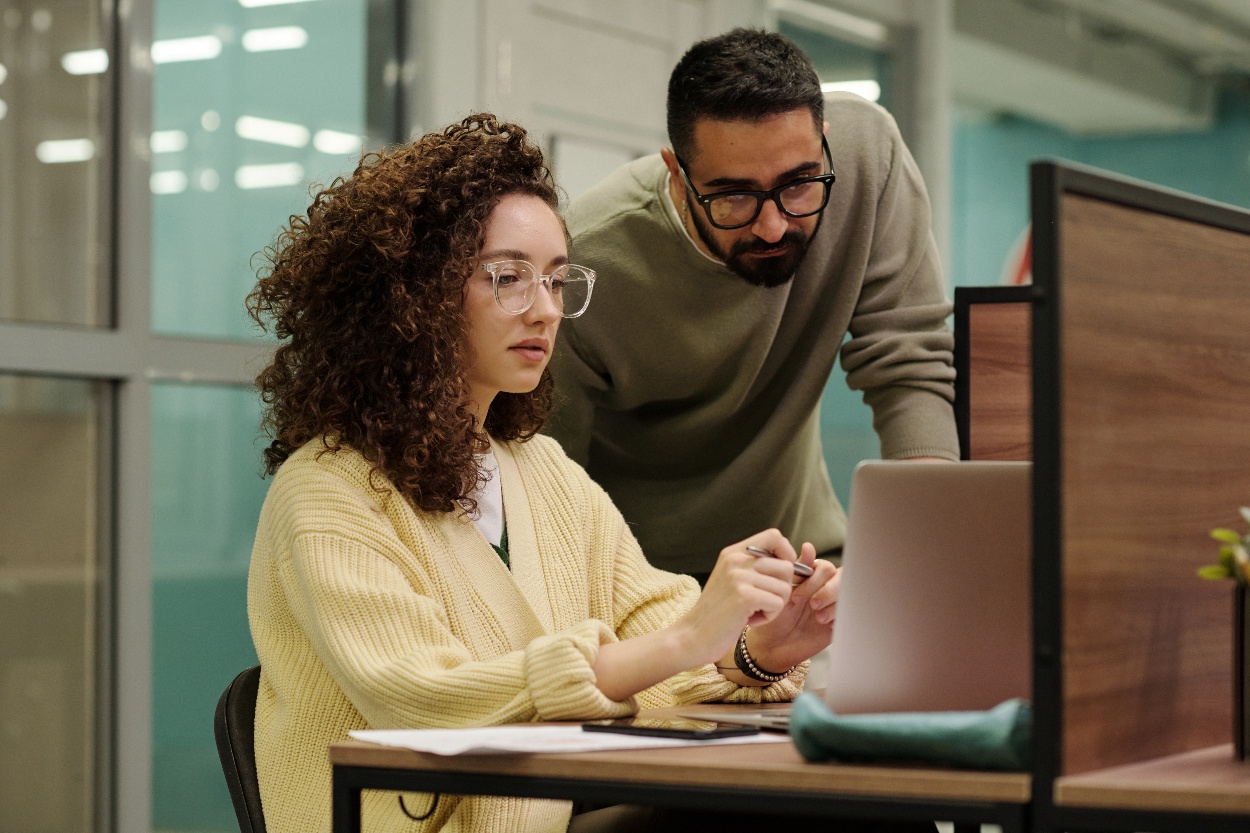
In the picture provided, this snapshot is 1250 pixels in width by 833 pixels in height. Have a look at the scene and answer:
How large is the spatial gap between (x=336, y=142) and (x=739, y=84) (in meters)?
2.03

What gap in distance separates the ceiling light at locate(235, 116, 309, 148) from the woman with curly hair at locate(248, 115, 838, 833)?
1.88 m

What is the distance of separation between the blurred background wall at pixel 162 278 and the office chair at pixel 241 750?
1179 mm

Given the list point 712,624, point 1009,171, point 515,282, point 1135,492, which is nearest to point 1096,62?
point 1009,171

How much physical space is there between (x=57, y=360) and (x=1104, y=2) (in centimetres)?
412

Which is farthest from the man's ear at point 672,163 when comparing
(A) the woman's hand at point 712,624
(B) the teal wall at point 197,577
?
(B) the teal wall at point 197,577

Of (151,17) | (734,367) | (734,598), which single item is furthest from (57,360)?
(734,598)

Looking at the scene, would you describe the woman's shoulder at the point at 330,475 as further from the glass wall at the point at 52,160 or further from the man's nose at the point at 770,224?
the glass wall at the point at 52,160

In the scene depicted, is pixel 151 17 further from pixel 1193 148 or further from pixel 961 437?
pixel 1193 148

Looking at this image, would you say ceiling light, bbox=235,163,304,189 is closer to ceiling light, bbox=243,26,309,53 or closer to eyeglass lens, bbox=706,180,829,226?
ceiling light, bbox=243,26,309,53

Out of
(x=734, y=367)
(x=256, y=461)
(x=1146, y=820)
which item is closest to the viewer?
(x=1146, y=820)

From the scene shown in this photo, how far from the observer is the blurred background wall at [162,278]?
10.1 ft

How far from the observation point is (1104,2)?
5.72 meters

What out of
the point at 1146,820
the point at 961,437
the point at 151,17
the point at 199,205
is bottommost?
the point at 1146,820

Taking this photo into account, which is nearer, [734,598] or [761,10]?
[734,598]
